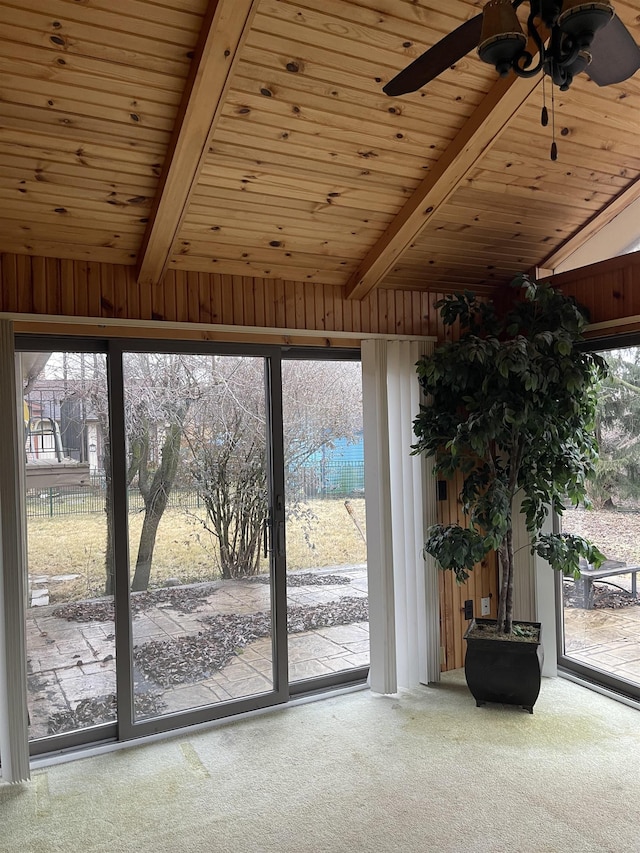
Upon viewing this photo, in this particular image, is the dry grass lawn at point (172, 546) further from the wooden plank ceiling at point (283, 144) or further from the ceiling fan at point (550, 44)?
the ceiling fan at point (550, 44)

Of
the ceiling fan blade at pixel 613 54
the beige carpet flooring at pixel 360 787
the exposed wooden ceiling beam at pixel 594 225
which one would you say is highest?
the exposed wooden ceiling beam at pixel 594 225

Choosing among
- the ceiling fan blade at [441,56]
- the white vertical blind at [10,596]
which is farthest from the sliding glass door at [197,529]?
the ceiling fan blade at [441,56]

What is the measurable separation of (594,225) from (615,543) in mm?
1803

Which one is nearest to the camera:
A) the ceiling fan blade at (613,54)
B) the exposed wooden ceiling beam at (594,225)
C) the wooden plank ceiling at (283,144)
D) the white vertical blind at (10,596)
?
the ceiling fan blade at (613,54)

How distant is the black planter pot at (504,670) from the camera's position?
3.42 meters

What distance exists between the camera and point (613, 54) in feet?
5.35

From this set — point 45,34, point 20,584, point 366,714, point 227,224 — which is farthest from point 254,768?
point 45,34

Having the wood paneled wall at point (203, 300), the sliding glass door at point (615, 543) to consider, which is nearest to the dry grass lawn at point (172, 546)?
the wood paneled wall at point (203, 300)

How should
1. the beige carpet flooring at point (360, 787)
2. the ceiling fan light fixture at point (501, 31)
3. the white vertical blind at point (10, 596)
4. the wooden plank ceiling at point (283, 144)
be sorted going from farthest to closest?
the white vertical blind at point (10, 596) < the beige carpet flooring at point (360, 787) < the wooden plank ceiling at point (283, 144) < the ceiling fan light fixture at point (501, 31)

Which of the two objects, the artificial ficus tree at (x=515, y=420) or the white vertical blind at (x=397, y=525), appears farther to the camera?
the white vertical blind at (x=397, y=525)

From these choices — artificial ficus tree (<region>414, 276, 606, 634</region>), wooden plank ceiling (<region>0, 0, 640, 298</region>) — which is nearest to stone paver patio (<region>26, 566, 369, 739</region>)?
artificial ficus tree (<region>414, 276, 606, 634</region>)

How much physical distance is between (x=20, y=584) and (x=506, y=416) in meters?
2.41

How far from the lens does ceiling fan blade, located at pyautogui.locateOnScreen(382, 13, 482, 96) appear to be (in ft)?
5.18

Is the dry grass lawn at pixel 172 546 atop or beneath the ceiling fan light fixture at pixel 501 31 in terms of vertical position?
beneath
